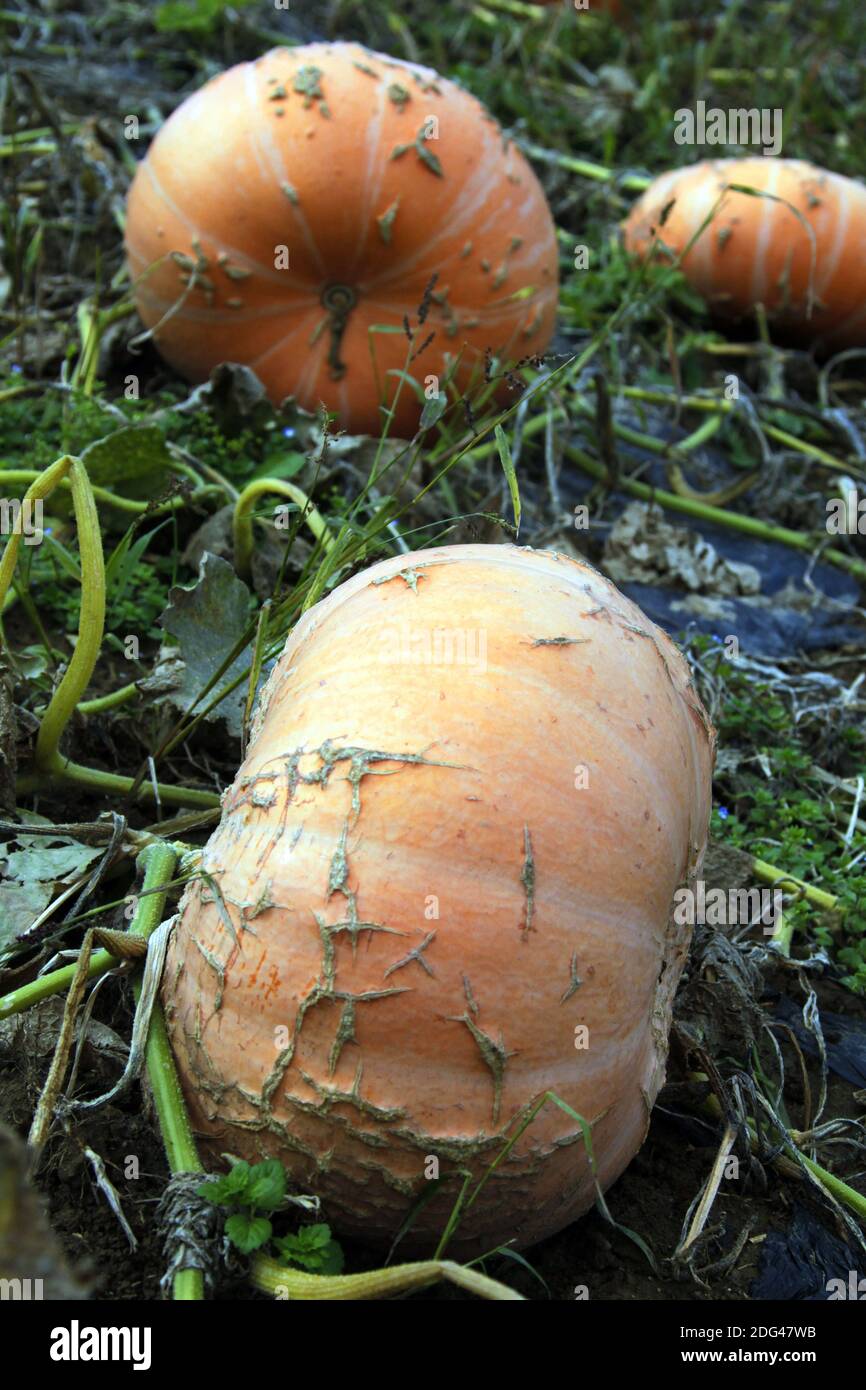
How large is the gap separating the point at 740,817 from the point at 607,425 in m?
1.14

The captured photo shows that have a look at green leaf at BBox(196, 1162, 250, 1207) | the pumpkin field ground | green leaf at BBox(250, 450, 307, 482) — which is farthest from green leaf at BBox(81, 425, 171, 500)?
green leaf at BBox(196, 1162, 250, 1207)

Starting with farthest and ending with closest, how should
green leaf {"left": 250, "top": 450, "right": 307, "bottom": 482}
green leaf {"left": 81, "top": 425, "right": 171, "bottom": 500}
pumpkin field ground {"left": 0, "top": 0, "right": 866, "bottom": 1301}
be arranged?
green leaf {"left": 250, "top": 450, "right": 307, "bottom": 482} → green leaf {"left": 81, "top": 425, "right": 171, "bottom": 500} → pumpkin field ground {"left": 0, "top": 0, "right": 866, "bottom": 1301}

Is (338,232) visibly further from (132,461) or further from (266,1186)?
(266,1186)

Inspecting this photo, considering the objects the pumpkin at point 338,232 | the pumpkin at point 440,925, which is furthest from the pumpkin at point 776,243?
the pumpkin at point 440,925

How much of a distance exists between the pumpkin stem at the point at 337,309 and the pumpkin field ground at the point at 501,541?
174mm

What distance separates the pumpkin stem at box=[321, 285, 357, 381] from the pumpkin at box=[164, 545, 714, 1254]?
152 centimetres

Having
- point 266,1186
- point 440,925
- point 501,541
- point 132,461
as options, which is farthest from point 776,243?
point 266,1186

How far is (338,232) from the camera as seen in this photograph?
275 cm

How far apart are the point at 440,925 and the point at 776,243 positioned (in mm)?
3144

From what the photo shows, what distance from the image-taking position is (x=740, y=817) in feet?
7.87

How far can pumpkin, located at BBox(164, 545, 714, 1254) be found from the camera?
4.44ft

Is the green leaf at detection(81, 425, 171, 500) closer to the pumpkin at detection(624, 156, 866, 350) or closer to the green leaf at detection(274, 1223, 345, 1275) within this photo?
the green leaf at detection(274, 1223, 345, 1275)

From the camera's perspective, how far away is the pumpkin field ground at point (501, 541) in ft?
5.30
